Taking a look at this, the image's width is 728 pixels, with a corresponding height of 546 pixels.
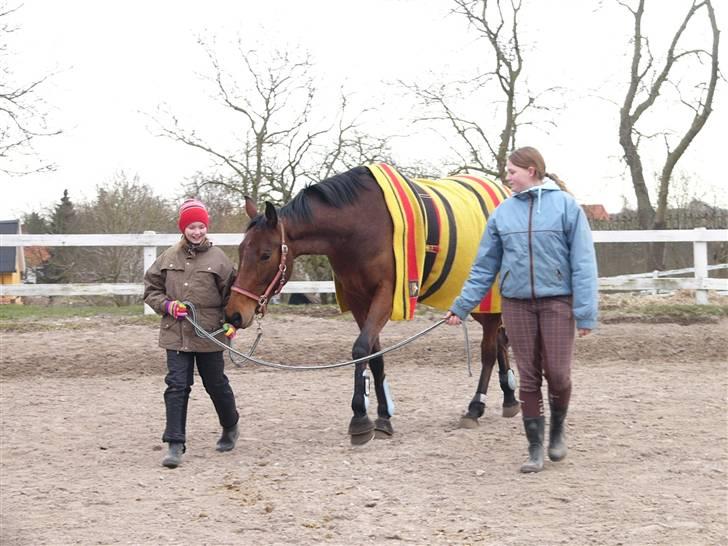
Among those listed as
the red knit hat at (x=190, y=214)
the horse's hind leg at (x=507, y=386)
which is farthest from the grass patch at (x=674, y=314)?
the red knit hat at (x=190, y=214)

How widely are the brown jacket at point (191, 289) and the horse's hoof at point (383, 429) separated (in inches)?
45.7

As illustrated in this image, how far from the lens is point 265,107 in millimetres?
19500

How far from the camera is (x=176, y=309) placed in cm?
486

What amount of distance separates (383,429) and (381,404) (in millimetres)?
173

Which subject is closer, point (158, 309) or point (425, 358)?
point (158, 309)

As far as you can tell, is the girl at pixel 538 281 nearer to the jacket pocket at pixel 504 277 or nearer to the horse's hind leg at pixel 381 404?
the jacket pocket at pixel 504 277

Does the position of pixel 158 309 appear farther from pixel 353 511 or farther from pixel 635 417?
pixel 635 417

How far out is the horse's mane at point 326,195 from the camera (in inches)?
205

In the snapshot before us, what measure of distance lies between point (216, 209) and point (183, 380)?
53.7ft

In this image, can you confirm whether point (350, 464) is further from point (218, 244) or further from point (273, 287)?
point (218, 244)

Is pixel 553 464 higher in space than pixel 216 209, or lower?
lower

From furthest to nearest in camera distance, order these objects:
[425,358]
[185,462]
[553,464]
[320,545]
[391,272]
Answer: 1. [425,358]
2. [391,272]
3. [185,462]
4. [553,464]
5. [320,545]

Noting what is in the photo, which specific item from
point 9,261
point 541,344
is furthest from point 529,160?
point 9,261

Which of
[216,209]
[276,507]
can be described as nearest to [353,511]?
[276,507]
